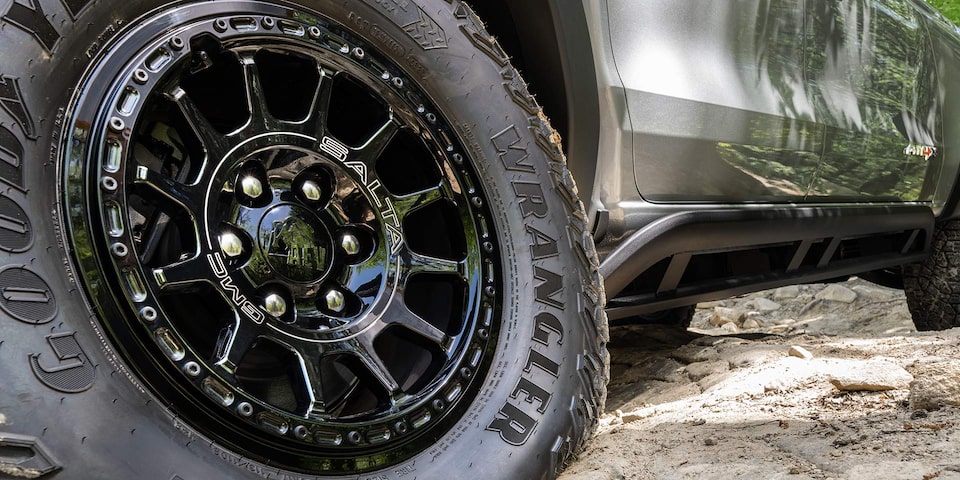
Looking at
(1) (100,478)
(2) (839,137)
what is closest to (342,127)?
(1) (100,478)

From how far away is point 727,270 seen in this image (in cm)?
312

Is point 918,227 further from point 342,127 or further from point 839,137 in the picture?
point 342,127

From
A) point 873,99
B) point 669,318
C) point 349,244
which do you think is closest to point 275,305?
point 349,244

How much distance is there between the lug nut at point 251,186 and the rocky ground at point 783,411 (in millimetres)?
897

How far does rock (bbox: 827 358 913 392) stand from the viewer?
6.95ft

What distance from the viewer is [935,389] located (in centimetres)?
191

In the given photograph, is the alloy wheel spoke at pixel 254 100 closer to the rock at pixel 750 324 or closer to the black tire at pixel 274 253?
the black tire at pixel 274 253

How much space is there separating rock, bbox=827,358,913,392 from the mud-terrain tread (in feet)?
2.69

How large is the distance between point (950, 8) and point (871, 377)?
8.06 metres

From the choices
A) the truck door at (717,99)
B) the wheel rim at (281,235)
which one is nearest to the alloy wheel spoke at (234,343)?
the wheel rim at (281,235)

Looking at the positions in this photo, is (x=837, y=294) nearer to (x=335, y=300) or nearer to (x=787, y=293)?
(x=787, y=293)

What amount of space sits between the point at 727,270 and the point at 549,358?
1.67m

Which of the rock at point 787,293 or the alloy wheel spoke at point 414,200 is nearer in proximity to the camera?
the alloy wheel spoke at point 414,200

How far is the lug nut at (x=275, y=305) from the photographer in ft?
4.57
